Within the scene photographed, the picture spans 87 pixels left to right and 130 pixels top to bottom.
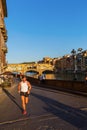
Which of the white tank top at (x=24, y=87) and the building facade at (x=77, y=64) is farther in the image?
the building facade at (x=77, y=64)

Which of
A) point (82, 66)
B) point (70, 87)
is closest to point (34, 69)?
point (82, 66)

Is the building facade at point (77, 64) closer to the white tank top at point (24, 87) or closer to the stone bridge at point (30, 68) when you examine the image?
the stone bridge at point (30, 68)

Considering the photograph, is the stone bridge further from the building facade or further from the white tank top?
the white tank top

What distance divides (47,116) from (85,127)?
281 cm

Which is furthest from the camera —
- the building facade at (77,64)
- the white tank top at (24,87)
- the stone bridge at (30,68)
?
the stone bridge at (30,68)

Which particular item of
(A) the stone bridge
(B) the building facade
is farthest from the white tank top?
(A) the stone bridge

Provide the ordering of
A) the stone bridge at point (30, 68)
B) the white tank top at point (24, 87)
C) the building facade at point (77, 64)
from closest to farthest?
the white tank top at point (24, 87) → the building facade at point (77, 64) → the stone bridge at point (30, 68)

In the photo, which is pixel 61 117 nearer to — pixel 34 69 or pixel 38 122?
pixel 38 122

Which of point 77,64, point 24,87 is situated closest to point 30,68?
point 77,64

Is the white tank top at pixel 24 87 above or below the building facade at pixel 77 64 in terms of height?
below

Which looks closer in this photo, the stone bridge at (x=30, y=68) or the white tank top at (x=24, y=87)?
the white tank top at (x=24, y=87)

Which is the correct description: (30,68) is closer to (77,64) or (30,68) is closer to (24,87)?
(77,64)

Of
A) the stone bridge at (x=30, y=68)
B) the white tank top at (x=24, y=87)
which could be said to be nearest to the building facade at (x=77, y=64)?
the stone bridge at (x=30, y=68)

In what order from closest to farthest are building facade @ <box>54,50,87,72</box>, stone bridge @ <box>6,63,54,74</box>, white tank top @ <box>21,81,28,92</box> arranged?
white tank top @ <box>21,81,28,92</box> < building facade @ <box>54,50,87,72</box> < stone bridge @ <box>6,63,54,74</box>
